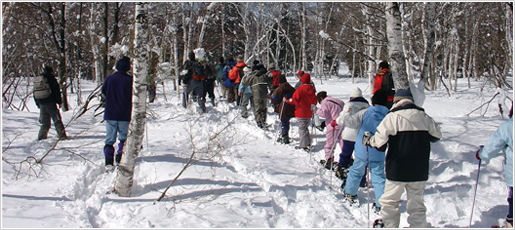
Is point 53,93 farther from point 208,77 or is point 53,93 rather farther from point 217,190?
point 208,77

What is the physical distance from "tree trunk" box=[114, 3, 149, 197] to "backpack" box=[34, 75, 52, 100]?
337 centimetres

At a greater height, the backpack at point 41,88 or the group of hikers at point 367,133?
the backpack at point 41,88

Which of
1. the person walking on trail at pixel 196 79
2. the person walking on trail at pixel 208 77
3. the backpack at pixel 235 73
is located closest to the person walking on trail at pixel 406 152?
the person walking on trail at pixel 196 79

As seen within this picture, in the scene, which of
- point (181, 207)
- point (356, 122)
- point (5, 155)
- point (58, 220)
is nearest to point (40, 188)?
point (58, 220)

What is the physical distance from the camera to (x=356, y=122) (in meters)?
4.31

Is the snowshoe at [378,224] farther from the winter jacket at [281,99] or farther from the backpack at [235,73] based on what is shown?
the backpack at [235,73]

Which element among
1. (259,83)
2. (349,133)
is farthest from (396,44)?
(259,83)

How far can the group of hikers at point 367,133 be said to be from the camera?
3.38 metres

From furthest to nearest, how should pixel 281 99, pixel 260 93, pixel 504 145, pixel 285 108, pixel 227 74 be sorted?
pixel 227 74 < pixel 260 93 < pixel 281 99 < pixel 285 108 < pixel 504 145

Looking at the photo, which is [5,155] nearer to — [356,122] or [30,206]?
[30,206]

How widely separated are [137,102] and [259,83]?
469 cm

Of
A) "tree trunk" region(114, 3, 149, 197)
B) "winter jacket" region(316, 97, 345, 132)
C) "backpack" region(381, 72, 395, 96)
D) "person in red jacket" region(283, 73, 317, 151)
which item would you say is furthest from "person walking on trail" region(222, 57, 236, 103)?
"tree trunk" region(114, 3, 149, 197)

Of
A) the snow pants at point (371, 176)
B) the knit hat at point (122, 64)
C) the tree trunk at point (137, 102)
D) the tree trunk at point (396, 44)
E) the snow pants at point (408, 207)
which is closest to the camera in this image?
the snow pants at point (408, 207)

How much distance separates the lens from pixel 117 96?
480 centimetres
